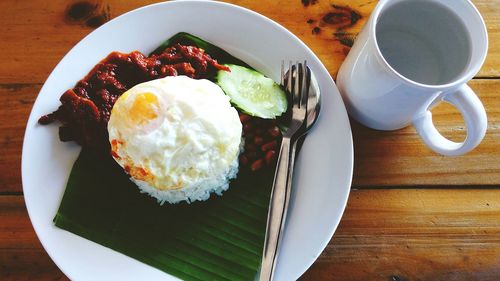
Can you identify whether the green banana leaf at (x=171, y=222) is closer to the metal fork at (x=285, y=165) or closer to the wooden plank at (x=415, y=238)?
the metal fork at (x=285, y=165)

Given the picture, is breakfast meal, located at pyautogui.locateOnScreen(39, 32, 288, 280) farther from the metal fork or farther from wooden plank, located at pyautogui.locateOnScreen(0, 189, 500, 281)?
wooden plank, located at pyautogui.locateOnScreen(0, 189, 500, 281)

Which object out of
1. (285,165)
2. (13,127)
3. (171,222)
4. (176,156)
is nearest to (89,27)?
(13,127)

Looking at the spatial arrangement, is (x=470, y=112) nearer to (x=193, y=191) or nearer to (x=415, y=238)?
(x=415, y=238)

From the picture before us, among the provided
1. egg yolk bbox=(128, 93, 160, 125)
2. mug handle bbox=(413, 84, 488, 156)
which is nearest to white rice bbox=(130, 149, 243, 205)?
egg yolk bbox=(128, 93, 160, 125)

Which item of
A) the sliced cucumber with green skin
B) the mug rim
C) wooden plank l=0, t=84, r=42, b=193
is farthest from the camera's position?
wooden plank l=0, t=84, r=42, b=193

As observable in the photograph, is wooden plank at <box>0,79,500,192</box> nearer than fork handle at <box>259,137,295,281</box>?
No

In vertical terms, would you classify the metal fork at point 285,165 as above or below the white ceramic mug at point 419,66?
below

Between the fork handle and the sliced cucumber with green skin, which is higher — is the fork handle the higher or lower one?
the lower one

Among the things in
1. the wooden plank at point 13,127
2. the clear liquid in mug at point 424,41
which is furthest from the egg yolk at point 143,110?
the clear liquid in mug at point 424,41
